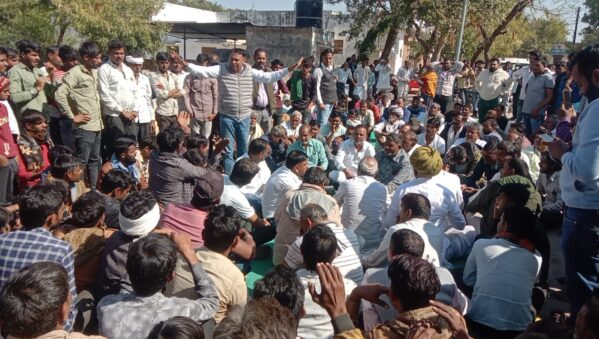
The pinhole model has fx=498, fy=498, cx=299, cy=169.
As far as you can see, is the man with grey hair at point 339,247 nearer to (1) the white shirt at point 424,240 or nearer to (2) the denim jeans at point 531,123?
(1) the white shirt at point 424,240

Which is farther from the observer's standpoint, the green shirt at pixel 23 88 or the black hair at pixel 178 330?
the green shirt at pixel 23 88

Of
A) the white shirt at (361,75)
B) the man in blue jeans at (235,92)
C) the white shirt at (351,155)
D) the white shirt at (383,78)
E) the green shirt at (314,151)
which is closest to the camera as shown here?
the man in blue jeans at (235,92)

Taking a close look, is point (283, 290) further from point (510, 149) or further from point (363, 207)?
point (510, 149)

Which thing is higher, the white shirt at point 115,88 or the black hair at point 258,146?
the white shirt at point 115,88

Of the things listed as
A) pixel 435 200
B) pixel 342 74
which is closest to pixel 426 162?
pixel 435 200

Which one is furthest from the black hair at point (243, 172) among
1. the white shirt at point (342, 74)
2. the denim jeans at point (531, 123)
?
the white shirt at point (342, 74)

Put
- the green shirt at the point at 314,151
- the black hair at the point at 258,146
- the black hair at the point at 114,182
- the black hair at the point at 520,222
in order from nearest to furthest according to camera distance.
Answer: the black hair at the point at 520,222 < the black hair at the point at 114,182 < the black hair at the point at 258,146 < the green shirt at the point at 314,151

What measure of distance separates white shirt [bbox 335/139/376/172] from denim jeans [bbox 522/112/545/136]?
3.31m

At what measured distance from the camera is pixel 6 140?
174 inches

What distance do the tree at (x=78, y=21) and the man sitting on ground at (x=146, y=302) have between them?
57.6ft

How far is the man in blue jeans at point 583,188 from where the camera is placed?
8.37 feet

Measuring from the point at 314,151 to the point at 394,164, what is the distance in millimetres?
1129

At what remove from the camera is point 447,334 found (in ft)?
6.70

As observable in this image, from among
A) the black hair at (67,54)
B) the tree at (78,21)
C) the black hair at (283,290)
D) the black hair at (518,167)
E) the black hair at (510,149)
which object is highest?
the tree at (78,21)
